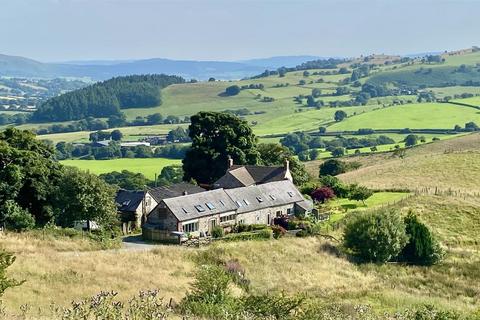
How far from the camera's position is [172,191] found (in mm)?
59812

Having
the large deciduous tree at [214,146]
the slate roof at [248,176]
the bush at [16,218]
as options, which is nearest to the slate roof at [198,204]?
the slate roof at [248,176]

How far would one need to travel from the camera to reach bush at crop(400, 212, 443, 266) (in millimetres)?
49250

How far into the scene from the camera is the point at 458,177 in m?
77.1

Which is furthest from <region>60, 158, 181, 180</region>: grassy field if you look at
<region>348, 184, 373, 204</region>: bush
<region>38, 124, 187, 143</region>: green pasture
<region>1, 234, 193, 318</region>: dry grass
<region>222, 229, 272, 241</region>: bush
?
<region>1, 234, 193, 318</region>: dry grass

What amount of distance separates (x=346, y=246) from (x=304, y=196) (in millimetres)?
14372

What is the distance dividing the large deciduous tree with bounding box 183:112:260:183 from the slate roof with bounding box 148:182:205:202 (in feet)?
27.7

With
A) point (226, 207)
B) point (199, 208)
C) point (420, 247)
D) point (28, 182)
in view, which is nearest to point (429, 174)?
point (420, 247)

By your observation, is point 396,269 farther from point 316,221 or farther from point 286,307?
point 286,307

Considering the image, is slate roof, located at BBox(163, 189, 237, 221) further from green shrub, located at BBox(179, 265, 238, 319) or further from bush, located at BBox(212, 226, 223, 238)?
green shrub, located at BBox(179, 265, 238, 319)

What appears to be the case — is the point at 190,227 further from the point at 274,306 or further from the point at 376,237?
the point at 274,306

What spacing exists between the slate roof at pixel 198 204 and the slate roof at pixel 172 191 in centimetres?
460

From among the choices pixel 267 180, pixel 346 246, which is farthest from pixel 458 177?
pixel 346 246

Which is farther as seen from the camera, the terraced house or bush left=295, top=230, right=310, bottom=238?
bush left=295, top=230, right=310, bottom=238

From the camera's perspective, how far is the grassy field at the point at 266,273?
3394 centimetres
